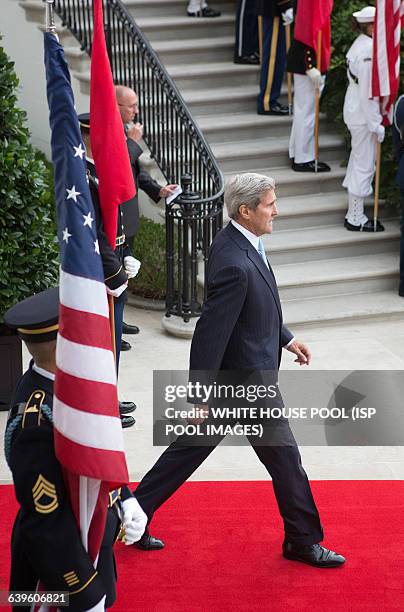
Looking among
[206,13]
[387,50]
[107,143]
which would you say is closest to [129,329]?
[387,50]

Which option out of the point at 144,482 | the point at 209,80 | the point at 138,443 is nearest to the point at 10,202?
the point at 138,443

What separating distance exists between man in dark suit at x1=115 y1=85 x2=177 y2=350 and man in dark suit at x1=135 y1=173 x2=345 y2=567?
2.54 meters

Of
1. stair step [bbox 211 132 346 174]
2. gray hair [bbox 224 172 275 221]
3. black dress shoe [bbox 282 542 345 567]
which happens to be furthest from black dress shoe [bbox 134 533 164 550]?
stair step [bbox 211 132 346 174]

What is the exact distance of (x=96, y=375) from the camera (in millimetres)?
3680

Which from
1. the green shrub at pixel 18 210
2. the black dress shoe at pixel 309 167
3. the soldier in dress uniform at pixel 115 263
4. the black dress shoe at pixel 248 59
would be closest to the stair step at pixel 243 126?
the black dress shoe at pixel 309 167

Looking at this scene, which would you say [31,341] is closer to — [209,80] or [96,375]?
[96,375]

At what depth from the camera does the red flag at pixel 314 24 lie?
9.93 metres

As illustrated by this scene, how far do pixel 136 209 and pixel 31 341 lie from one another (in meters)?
4.18

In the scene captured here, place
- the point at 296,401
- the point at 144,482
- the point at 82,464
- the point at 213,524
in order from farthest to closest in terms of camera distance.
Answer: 1. the point at 296,401
2. the point at 213,524
3. the point at 144,482
4. the point at 82,464

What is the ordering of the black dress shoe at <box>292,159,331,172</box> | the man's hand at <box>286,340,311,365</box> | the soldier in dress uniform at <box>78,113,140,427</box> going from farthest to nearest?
the black dress shoe at <box>292,159,331,172</box> < the soldier in dress uniform at <box>78,113,140,427</box> < the man's hand at <box>286,340,311,365</box>

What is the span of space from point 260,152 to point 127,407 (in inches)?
160

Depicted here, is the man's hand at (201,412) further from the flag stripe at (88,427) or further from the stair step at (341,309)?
the stair step at (341,309)

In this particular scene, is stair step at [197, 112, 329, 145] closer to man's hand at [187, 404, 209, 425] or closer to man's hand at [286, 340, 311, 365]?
man's hand at [286, 340, 311, 365]

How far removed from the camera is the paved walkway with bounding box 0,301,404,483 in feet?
21.4
